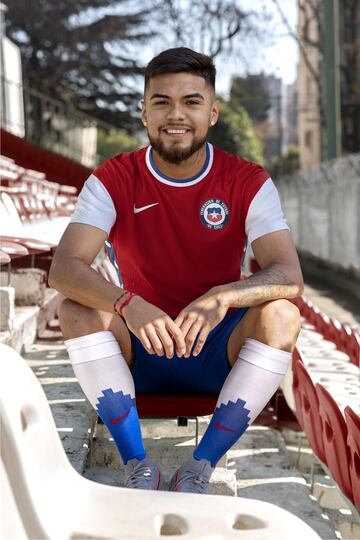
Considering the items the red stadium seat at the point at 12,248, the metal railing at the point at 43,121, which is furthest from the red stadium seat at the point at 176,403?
the metal railing at the point at 43,121

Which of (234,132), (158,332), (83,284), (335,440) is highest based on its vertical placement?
(234,132)

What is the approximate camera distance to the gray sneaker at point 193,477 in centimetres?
262

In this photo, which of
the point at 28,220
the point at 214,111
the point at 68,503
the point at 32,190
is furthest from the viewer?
the point at 32,190

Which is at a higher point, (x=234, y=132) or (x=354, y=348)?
(x=234, y=132)

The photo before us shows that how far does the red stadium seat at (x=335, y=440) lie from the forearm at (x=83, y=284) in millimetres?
939

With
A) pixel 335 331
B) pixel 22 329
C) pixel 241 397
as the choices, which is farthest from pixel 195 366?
pixel 335 331

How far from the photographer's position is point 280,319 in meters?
2.72

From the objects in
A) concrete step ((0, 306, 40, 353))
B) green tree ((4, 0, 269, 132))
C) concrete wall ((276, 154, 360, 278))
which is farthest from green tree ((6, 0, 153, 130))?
concrete step ((0, 306, 40, 353))

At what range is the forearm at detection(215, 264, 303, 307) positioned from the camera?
2.72m

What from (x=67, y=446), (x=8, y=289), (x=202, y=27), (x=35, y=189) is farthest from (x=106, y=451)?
(x=202, y=27)

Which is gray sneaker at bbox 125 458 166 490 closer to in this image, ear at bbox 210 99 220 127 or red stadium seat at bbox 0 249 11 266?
ear at bbox 210 99 220 127

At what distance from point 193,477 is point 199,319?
16.9 inches

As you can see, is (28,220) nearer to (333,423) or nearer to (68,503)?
(333,423)

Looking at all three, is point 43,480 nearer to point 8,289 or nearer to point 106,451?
point 106,451
